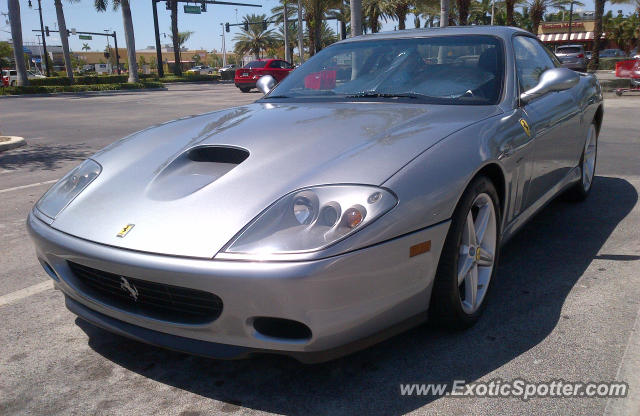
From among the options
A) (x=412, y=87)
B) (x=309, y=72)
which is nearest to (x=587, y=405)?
(x=412, y=87)

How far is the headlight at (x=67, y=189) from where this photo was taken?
8.21ft

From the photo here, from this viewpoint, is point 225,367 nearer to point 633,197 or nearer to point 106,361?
point 106,361

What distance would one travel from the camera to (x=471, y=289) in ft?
8.50

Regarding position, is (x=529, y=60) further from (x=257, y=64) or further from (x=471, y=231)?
(x=257, y=64)

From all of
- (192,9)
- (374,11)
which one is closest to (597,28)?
(374,11)

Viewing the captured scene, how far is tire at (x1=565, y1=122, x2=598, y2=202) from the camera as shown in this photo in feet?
15.0

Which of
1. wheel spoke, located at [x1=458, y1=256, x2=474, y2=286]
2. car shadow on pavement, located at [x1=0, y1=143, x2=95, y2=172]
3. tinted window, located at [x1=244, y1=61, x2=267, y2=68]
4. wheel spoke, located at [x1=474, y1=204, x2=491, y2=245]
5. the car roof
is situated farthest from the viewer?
tinted window, located at [x1=244, y1=61, x2=267, y2=68]

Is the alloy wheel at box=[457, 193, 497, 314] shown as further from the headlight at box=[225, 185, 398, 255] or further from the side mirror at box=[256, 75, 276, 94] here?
the side mirror at box=[256, 75, 276, 94]

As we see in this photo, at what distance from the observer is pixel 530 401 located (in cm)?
209

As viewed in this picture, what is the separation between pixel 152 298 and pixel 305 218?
0.65m

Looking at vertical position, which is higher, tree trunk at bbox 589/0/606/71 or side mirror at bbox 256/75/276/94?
tree trunk at bbox 589/0/606/71

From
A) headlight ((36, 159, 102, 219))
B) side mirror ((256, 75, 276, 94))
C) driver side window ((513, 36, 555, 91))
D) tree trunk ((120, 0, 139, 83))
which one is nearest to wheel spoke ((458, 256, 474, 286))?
driver side window ((513, 36, 555, 91))

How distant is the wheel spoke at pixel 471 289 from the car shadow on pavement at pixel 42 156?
5.95 m

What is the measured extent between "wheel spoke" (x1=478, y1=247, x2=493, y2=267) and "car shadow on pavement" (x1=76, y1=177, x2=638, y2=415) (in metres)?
0.19
